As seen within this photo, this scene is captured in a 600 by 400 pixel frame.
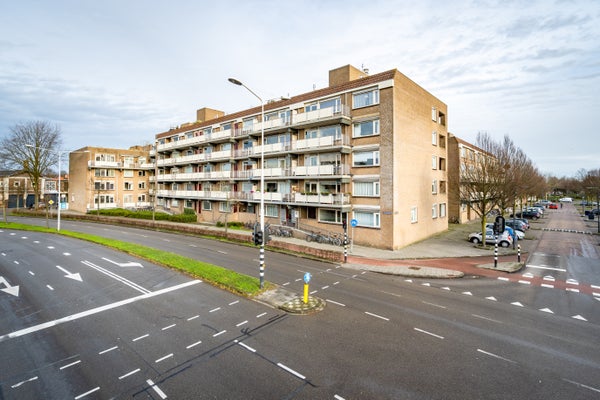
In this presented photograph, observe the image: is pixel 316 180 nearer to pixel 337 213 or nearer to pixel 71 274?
pixel 337 213

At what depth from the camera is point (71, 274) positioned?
16.0 metres

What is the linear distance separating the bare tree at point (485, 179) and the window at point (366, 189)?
9.46 m

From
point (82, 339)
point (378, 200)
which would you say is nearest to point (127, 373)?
point (82, 339)

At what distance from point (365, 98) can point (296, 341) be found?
905 inches

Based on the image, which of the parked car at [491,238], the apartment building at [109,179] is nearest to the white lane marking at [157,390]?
the parked car at [491,238]

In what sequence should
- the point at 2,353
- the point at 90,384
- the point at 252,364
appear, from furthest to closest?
the point at 2,353 → the point at 252,364 → the point at 90,384

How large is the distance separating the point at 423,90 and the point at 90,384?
32.9 meters

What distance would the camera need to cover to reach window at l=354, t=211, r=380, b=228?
25281mm

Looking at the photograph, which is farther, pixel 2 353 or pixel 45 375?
pixel 2 353

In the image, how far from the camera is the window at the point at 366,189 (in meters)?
25.5

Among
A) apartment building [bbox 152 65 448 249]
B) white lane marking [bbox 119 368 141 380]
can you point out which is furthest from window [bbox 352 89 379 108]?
white lane marking [bbox 119 368 141 380]

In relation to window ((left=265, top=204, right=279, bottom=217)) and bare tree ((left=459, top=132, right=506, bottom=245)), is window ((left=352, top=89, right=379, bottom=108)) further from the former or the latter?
window ((left=265, top=204, right=279, bottom=217))

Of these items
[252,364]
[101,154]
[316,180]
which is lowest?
[252,364]

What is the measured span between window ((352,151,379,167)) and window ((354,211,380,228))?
4.41m
